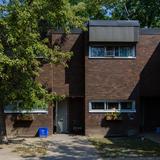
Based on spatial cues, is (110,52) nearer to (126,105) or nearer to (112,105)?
(112,105)

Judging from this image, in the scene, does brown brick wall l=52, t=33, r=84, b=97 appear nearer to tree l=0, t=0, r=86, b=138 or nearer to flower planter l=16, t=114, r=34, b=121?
flower planter l=16, t=114, r=34, b=121

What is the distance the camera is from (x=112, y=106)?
1303 inches

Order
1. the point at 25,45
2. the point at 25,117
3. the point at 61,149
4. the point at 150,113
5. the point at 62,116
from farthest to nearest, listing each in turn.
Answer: the point at 150,113 < the point at 62,116 < the point at 25,117 < the point at 25,45 < the point at 61,149

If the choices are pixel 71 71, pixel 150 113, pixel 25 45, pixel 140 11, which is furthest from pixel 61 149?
pixel 140 11

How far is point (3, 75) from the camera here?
25.1m

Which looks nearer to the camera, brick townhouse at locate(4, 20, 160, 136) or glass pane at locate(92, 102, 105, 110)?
brick townhouse at locate(4, 20, 160, 136)

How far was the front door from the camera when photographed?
1344 inches

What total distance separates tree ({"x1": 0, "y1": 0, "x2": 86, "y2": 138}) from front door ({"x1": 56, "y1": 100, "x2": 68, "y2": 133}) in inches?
258

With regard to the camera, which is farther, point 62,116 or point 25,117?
point 62,116

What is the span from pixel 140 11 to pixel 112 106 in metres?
19.1

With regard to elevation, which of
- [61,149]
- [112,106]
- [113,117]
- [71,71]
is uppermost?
[71,71]

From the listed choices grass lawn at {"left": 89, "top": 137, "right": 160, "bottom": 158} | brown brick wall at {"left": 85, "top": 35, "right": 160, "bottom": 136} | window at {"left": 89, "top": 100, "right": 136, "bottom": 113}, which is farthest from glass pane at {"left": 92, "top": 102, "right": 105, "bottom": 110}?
grass lawn at {"left": 89, "top": 137, "right": 160, "bottom": 158}

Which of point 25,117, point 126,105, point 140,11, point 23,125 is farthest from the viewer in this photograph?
point 140,11

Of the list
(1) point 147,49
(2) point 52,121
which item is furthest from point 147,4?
(2) point 52,121
